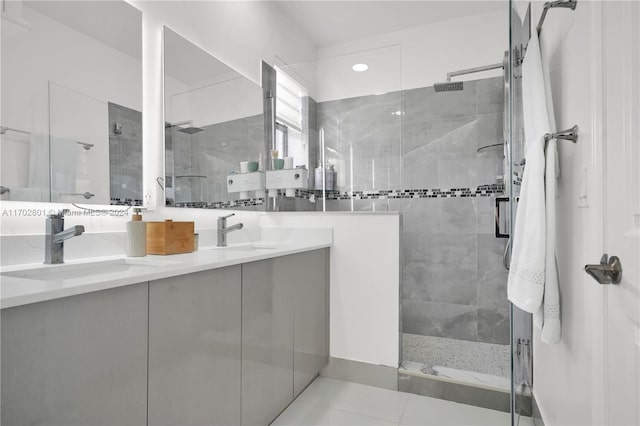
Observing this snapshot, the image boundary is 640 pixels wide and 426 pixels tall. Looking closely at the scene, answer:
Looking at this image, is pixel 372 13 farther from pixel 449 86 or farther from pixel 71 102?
pixel 71 102

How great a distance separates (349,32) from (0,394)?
11.1 ft

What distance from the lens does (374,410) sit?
5.97 feet

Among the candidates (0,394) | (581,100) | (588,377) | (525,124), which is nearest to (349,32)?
(525,124)

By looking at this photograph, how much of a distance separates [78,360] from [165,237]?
2.57 feet

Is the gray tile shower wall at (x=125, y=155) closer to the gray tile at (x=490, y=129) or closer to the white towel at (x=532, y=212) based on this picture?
the white towel at (x=532, y=212)

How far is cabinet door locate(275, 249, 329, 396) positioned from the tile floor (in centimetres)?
12

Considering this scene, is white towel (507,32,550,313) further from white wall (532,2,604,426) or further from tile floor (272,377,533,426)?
tile floor (272,377,533,426)

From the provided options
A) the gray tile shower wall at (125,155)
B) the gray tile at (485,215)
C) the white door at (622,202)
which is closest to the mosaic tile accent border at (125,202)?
the gray tile shower wall at (125,155)

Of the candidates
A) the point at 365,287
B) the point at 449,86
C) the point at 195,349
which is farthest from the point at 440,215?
the point at 195,349

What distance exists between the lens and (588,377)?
39.4 inches

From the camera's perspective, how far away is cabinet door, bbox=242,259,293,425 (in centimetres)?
141

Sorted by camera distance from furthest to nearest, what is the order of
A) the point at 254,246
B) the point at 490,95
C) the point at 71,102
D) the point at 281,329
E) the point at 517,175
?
the point at 490,95, the point at 254,246, the point at 281,329, the point at 517,175, the point at 71,102

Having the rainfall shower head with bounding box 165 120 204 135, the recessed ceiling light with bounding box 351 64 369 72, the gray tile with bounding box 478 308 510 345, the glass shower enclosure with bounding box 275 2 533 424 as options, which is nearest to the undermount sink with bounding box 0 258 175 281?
the rainfall shower head with bounding box 165 120 204 135

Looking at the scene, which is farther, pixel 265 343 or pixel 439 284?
pixel 439 284
